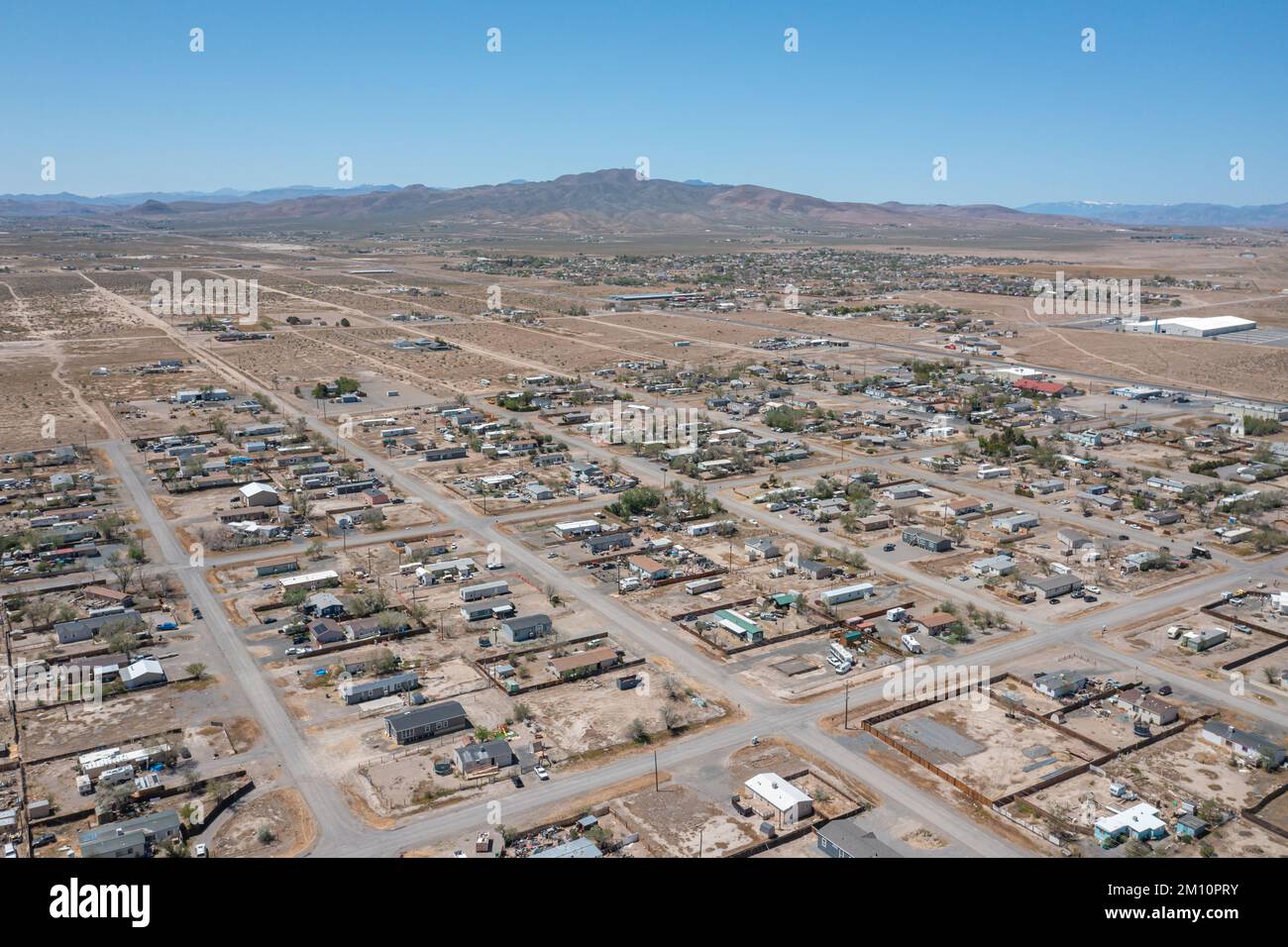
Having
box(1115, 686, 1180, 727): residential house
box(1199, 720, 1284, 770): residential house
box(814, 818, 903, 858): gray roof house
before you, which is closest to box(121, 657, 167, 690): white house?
box(814, 818, 903, 858): gray roof house

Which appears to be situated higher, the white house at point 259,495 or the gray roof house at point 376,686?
the white house at point 259,495

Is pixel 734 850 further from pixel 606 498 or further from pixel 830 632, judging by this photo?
pixel 606 498

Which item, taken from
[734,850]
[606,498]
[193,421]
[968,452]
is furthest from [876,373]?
[734,850]

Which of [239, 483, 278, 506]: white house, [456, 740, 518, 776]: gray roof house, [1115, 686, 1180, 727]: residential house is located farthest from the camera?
[239, 483, 278, 506]: white house

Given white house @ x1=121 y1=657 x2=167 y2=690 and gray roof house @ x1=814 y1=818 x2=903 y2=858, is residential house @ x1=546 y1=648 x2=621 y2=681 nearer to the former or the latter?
gray roof house @ x1=814 y1=818 x2=903 y2=858

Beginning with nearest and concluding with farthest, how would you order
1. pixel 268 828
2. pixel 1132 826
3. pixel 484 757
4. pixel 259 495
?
pixel 1132 826 < pixel 268 828 < pixel 484 757 < pixel 259 495

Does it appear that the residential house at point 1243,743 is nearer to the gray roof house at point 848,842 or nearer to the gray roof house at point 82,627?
the gray roof house at point 848,842

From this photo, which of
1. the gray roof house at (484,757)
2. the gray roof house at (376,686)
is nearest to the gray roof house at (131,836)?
the gray roof house at (376,686)

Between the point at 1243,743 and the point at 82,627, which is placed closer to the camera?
the point at 1243,743

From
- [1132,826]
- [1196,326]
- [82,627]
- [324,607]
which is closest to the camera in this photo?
[1132,826]

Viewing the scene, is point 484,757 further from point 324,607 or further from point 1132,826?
point 1132,826

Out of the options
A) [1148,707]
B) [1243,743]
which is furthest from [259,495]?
[1243,743]
